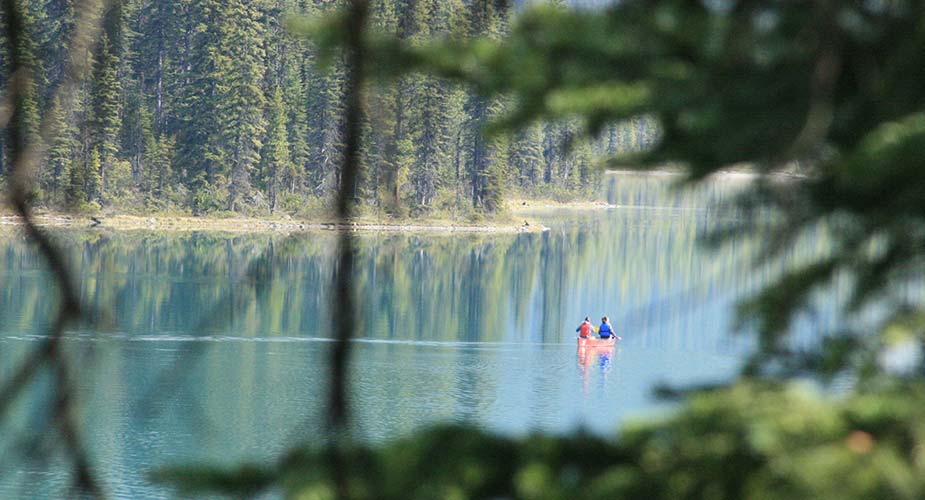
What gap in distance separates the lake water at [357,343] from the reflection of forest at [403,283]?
119mm

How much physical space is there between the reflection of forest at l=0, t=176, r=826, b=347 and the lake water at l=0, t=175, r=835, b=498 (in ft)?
0.39

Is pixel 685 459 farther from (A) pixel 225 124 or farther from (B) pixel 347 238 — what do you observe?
(A) pixel 225 124

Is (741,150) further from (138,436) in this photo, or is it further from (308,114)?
(308,114)

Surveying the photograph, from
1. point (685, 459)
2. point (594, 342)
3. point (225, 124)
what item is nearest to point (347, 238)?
point (685, 459)

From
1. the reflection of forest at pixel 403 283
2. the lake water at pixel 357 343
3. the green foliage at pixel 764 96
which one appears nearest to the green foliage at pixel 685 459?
the lake water at pixel 357 343

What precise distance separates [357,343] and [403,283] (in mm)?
13850

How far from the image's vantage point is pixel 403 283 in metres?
37.6

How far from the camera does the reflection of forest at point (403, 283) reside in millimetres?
27547

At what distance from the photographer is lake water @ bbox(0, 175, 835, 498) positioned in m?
10.3

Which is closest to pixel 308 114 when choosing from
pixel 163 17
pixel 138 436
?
pixel 163 17

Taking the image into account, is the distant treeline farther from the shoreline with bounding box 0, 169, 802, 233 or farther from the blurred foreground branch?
the blurred foreground branch

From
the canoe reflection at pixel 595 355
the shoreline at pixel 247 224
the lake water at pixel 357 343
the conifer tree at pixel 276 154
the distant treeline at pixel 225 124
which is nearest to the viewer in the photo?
the lake water at pixel 357 343

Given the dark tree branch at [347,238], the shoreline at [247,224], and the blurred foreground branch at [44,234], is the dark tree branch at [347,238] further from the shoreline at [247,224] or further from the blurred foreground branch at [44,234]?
the shoreline at [247,224]

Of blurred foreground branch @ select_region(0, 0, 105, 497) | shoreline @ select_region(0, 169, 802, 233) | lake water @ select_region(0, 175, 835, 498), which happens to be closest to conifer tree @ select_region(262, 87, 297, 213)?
shoreline @ select_region(0, 169, 802, 233)
